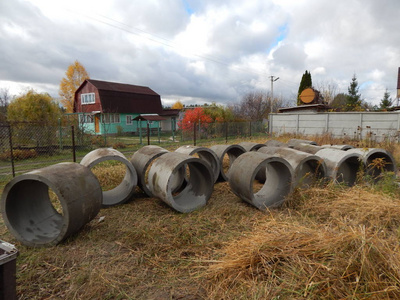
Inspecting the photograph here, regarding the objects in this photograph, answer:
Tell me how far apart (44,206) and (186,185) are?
10.4 ft

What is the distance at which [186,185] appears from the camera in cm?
647

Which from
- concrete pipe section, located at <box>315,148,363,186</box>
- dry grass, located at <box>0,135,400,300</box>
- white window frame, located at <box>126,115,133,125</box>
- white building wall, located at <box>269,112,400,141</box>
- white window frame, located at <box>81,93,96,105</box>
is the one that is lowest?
dry grass, located at <box>0,135,400,300</box>

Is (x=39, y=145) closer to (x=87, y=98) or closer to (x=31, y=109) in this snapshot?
(x=31, y=109)

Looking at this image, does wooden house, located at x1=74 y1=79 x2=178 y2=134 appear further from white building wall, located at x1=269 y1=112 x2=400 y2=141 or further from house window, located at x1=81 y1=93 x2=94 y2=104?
white building wall, located at x1=269 y1=112 x2=400 y2=141

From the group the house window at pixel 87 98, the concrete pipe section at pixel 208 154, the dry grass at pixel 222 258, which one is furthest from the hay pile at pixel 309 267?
the house window at pixel 87 98

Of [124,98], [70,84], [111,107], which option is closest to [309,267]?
[111,107]

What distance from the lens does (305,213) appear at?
4613 mm

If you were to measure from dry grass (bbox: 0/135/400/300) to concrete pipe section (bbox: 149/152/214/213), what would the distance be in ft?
1.50

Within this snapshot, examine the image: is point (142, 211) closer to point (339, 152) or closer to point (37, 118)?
point (339, 152)

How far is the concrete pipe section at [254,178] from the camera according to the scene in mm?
4844

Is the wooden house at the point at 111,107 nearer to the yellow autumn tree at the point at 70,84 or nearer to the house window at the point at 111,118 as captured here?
the house window at the point at 111,118

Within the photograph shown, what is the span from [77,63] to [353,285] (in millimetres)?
43828

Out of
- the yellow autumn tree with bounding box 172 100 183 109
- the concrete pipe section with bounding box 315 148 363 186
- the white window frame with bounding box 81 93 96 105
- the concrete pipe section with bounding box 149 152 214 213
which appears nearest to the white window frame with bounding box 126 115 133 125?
the white window frame with bounding box 81 93 96 105

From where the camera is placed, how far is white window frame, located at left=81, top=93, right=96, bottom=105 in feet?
90.0
